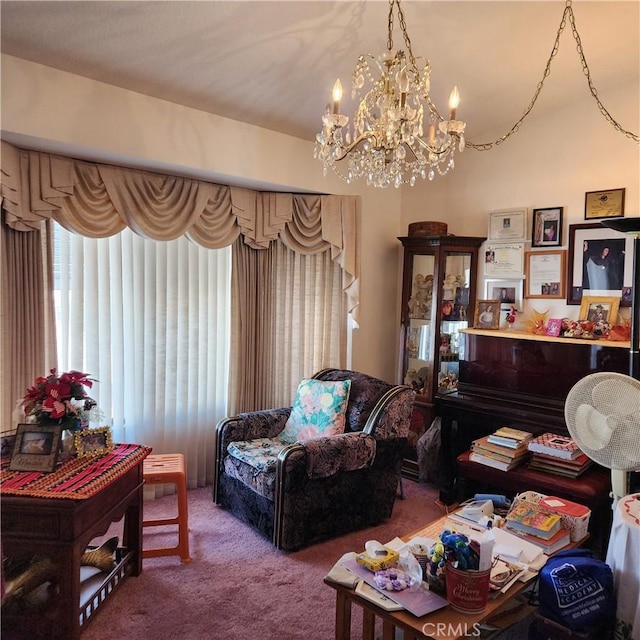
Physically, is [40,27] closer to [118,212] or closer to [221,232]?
[118,212]

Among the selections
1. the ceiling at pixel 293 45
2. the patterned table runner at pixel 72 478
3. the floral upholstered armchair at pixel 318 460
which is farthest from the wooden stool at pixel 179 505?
the ceiling at pixel 293 45

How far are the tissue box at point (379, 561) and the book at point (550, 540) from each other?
60 centimetres

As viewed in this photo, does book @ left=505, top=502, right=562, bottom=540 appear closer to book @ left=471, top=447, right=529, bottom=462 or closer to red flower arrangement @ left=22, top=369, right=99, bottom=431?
book @ left=471, top=447, right=529, bottom=462

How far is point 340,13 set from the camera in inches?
88.3

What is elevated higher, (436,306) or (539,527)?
(436,306)

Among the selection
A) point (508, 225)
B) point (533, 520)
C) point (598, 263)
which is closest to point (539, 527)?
point (533, 520)

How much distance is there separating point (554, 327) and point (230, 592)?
8.15ft

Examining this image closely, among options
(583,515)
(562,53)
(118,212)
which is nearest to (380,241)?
(562,53)

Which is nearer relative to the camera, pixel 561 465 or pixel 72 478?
pixel 72 478

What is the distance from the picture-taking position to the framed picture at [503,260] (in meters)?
3.52

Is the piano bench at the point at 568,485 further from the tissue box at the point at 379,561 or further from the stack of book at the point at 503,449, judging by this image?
the tissue box at the point at 379,561

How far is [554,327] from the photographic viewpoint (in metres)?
3.21

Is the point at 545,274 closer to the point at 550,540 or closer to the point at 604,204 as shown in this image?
the point at 604,204

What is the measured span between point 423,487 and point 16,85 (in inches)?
136
